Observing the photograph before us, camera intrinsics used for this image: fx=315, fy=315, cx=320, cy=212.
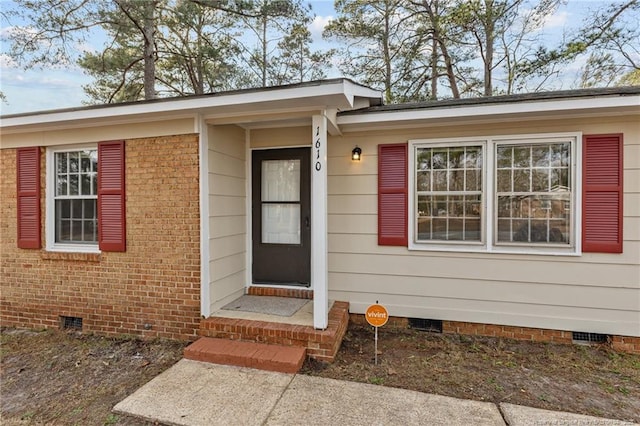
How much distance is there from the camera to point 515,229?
12.3ft

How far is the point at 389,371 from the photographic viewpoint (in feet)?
9.93

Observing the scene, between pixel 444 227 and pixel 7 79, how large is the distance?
33.4ft

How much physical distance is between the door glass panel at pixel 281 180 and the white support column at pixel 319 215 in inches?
44.3

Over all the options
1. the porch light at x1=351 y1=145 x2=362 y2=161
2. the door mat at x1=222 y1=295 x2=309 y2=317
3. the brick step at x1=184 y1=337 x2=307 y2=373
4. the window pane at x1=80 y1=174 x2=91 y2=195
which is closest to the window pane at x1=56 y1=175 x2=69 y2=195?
the window pane at x1=80 y1=174 x2=91 y2=195

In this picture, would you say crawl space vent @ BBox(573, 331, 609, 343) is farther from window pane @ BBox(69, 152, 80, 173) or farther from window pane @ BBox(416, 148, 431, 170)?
window pane @ BBox(69, 152, 80, 173)

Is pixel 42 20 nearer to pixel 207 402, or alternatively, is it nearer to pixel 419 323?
pixel 207 402

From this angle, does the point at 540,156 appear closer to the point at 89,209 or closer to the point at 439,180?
the point at 439,180

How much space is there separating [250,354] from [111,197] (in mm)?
2552

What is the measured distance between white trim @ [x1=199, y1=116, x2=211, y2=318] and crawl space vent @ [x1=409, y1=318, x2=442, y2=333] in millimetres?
2516

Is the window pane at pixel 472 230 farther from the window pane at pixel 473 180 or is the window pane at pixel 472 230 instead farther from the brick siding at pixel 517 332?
the brick siding at pixel 517 332

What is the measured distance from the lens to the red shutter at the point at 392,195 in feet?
13.0

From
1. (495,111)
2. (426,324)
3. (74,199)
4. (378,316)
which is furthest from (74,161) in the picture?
(495,111)

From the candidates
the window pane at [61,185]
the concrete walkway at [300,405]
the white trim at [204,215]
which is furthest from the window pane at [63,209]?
the concrete walkway at [300,405]

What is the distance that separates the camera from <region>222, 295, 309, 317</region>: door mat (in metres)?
3.75
